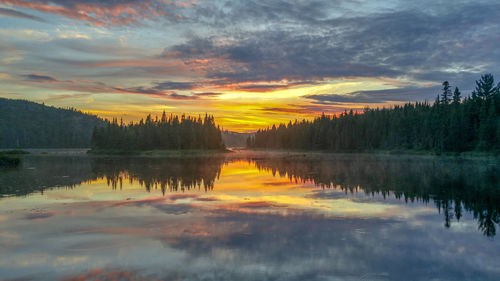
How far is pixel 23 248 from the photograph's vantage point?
1223 centimetres

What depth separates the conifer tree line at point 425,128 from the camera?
95938 millimetres

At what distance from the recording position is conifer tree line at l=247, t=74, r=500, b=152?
95938 mm

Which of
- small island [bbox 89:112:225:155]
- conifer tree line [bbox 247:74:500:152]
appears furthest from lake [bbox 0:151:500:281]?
small island [bbox 89:112:225:155]

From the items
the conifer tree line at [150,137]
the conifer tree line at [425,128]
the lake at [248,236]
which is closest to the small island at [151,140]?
the conifer tree line at [150,137]

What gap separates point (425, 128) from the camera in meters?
117

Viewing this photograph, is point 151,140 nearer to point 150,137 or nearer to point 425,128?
point 150,137

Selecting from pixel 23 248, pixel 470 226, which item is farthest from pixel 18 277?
pixel 470 226

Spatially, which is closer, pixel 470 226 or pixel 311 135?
pixel 470 226

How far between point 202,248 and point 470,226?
41.8 feet

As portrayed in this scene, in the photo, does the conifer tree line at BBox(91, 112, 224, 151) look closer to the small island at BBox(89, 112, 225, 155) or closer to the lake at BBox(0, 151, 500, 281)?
the small island at BBox(89, 112, 225, 155)

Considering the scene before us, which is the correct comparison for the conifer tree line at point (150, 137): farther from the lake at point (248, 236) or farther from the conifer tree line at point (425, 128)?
the lake at point (248, 236)

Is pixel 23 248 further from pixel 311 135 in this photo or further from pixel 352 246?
pixel 311 135

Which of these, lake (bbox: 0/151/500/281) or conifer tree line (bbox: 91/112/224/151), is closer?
lake (bbox: 0/151/500/281)

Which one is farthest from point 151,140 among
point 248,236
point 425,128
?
point 248,236
